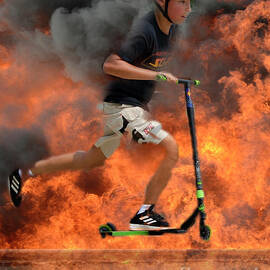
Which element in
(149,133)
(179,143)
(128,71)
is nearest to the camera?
(128,71)

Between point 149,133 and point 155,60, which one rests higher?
point 155,60

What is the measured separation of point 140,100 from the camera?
471 cm

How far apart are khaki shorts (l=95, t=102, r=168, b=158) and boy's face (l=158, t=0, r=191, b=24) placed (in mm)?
1176

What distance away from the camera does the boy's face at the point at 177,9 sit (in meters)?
4.49

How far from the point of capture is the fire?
6277 mm

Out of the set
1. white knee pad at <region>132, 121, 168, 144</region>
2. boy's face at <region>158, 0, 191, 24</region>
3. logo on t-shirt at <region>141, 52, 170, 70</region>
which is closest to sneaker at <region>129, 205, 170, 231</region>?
white knee pad at <region>132, 121, 168, 144</region>

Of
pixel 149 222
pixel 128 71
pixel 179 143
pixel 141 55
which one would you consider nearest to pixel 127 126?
pixel 128 71

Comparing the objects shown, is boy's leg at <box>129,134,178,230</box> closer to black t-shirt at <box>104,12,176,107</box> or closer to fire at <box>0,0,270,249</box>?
black t-shirt at <box>104,12,176,107</box>

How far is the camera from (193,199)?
6.32 meters

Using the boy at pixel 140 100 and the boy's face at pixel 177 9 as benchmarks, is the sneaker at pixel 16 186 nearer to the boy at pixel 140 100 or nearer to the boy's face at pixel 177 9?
the boy at pixel 140 100

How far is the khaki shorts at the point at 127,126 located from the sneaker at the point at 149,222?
2.85 feet

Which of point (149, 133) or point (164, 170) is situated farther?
point (164, 170)

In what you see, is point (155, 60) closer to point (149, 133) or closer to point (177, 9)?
point (177, 9)

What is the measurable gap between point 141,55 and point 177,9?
2.28 feet
